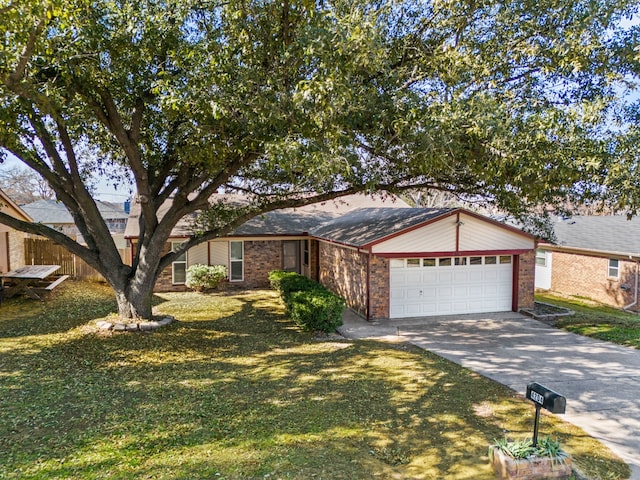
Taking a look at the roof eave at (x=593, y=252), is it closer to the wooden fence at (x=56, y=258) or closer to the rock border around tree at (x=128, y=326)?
the rock border around tree at (x=128, y=326)

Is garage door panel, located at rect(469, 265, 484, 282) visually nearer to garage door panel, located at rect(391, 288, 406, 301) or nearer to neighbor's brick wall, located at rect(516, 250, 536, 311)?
neighbor's brick wall, located at rect(516, 250, 536, 311)

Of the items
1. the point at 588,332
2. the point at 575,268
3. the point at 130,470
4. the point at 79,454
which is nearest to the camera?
the point at 130,470

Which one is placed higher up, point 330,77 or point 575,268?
point 330,77

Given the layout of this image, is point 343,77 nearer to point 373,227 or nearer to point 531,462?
point 531,462

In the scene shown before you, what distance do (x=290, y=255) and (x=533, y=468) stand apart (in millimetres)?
15314

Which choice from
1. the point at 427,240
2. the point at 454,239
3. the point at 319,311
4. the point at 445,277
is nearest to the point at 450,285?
the point at 445,277

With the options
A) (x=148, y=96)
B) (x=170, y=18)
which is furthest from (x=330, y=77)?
(x=148, y=96)

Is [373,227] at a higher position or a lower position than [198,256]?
higher

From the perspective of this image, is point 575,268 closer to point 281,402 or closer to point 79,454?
point 281,402

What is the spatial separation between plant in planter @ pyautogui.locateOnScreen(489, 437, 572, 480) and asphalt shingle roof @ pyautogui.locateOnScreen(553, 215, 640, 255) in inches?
544

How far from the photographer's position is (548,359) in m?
9.23

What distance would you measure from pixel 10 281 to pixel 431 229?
1463 centimetres

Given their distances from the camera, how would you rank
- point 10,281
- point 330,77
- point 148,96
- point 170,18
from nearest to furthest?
point 330,77, point 170,18, point 148,96, point 10,281

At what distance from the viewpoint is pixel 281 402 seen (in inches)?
260
